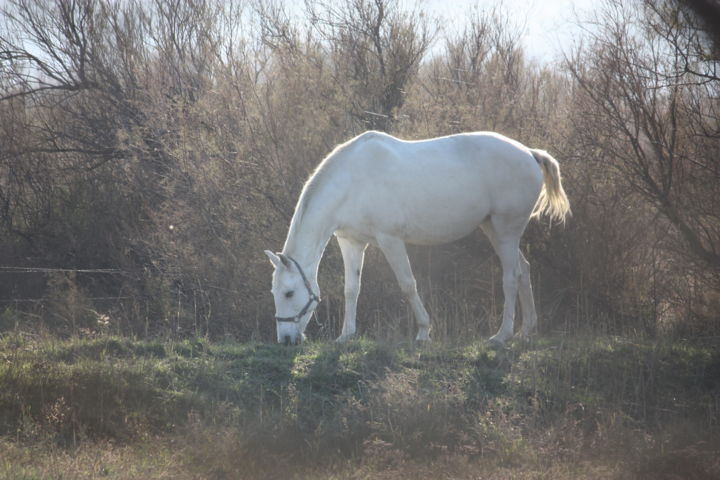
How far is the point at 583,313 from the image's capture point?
9.09 metres

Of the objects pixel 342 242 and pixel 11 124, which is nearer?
pixel 342 242

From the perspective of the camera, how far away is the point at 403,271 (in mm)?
7184

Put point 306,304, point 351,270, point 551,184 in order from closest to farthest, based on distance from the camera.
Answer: point 306,304
point 351,270
point 551,184

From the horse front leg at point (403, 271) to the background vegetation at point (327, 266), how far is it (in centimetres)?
27

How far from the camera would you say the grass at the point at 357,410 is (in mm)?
4453

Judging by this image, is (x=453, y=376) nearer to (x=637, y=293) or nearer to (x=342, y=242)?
(x=342, y=242)

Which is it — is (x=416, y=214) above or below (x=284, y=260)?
above

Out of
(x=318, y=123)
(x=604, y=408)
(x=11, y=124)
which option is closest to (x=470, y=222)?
(x=604, y=408)

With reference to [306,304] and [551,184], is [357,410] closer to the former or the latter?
[306,304]

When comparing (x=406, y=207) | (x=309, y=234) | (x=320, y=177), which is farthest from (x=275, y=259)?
(x=406, y=207)

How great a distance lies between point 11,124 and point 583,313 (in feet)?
34.2

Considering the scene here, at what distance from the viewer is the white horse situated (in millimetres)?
6996

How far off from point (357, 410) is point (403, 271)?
222 cm

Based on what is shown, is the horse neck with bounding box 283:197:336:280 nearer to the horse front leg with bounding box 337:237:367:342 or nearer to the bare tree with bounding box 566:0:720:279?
the horse front leg with bounding box 337:237:367:342
